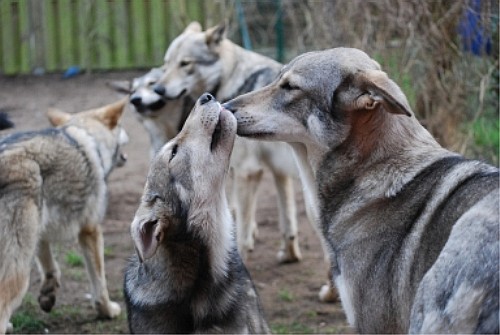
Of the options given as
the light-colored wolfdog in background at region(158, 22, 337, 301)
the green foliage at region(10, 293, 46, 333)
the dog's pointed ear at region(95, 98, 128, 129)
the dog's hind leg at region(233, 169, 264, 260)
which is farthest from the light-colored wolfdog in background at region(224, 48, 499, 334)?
the dog's pointed ear at region(95, 98, 128, 129)

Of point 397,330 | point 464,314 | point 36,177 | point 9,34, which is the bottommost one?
point 9,34

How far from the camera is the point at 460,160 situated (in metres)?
3.93

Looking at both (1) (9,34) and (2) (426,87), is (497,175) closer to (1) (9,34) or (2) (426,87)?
(2) (426,87)

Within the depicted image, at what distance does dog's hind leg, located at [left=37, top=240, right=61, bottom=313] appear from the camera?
21.8 feet

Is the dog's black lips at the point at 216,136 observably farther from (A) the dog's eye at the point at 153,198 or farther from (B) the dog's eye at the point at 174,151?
(A) the dog's eye at the point at 153,198

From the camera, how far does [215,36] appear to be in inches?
320

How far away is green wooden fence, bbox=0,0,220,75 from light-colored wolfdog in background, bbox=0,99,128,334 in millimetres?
7543

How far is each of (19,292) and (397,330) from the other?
2.85 m

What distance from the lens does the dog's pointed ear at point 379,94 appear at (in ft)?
12.2

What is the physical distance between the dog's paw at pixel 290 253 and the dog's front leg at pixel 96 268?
1.57 m

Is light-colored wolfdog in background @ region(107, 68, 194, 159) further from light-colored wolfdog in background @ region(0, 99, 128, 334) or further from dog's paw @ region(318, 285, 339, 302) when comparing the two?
dog's paw @ region(318, 285, 339, 302)

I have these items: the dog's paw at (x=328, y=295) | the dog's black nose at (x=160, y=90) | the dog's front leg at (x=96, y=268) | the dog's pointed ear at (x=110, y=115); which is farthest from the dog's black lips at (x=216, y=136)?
the dog's black nose at (x=160, y=90)

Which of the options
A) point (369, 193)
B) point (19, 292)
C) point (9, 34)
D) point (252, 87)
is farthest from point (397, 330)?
point (9, 34)

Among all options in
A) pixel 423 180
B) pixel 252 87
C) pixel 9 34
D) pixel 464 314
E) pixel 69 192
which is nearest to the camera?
pixel 464 314
